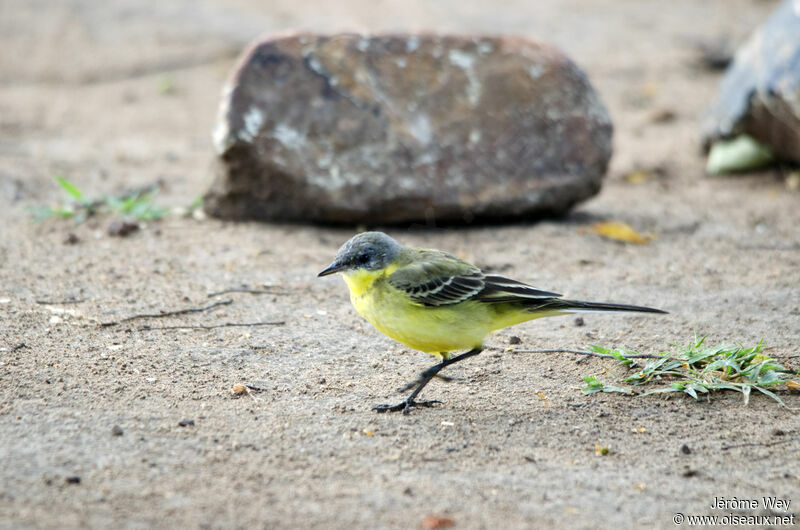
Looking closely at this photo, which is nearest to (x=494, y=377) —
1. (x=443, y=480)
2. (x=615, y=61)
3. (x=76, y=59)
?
(x=443, y=480)

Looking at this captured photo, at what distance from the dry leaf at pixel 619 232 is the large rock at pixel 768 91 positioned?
227cm

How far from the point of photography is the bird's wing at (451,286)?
496 cm

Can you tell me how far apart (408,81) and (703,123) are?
4.11 meters

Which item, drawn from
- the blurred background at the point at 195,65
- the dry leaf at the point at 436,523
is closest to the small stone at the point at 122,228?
the blurred background at the point at 195,65

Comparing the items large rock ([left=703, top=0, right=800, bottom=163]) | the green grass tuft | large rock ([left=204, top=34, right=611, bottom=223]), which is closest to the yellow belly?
large rock ([left=204, top=34, right=611, bottom=223])

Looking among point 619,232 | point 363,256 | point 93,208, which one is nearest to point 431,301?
point 363,256

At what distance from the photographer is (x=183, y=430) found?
4.36m

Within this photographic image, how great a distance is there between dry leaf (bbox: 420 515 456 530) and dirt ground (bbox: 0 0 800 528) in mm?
62

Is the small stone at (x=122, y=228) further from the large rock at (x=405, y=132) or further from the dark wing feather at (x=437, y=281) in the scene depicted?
the dark wing feather at (x=437, y=281)

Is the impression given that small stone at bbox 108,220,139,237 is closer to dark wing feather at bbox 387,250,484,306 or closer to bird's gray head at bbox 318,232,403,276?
bird's gray head at bbox 318,232,403,276

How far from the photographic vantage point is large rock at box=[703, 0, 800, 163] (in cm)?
880

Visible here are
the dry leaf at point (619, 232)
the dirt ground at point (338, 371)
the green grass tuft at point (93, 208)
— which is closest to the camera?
the dirt ground at point (338, 371)

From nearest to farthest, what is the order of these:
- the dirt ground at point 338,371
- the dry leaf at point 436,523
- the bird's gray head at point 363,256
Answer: the dry leaf at point 436,523 < the dirt ground at point 338,371 < the bird's gray head at point 363,256

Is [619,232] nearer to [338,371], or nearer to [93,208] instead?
[338,371]
